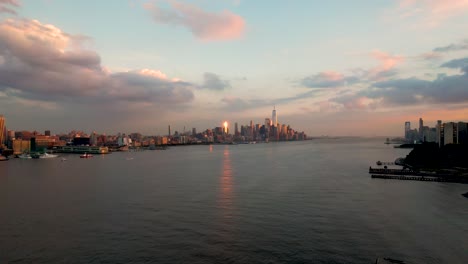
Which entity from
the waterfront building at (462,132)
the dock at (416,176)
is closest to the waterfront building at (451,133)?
the waterfront building at (462,132)

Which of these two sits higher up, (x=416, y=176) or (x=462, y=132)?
(x=462, y=132)

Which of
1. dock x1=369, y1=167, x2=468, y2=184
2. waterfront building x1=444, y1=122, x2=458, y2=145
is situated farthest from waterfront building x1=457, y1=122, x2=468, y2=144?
dock x1=369, y1=167, x2=468, y2=184

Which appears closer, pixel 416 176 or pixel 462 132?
pixel 416 176

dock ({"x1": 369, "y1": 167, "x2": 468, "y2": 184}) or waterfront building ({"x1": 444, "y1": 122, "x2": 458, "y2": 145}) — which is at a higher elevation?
waterfront building ({"x1": 444, "y1": 122, "x2": 458, "y2": 145})

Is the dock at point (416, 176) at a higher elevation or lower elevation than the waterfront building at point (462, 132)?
lower

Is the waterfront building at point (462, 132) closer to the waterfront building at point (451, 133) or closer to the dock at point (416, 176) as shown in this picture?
the waterfront building at point (451, 133)

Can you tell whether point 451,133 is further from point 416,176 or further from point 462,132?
point 416,176

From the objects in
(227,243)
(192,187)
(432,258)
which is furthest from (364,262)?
(192,187)

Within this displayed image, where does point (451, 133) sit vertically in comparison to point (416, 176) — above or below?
above

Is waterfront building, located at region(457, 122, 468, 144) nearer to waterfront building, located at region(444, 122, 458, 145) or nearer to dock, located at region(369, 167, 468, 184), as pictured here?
waterfront building, located at region(444, 122, 458, 145)

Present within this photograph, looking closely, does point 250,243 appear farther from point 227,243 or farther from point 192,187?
point 192,187

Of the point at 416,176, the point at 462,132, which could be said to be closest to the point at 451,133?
the point at 462,132
